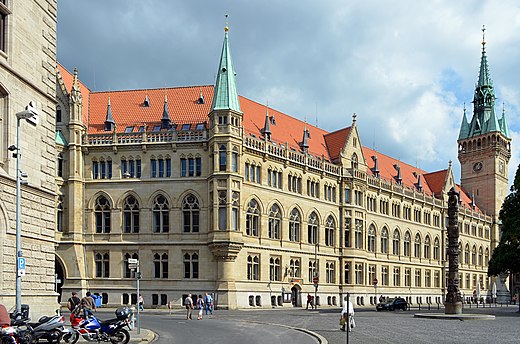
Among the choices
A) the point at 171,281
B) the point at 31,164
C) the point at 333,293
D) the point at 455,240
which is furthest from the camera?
the point at 333,293

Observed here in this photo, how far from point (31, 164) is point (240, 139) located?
1407 inches

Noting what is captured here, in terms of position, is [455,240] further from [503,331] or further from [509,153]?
[509,153]

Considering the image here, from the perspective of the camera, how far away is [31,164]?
28250mm

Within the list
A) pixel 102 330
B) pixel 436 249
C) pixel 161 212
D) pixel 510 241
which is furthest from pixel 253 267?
pixel 436 249

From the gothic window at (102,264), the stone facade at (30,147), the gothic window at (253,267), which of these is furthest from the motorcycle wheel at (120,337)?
the gothic window at (253,267)

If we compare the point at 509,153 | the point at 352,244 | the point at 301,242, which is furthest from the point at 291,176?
the point at 509,153

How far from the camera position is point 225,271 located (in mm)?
61094

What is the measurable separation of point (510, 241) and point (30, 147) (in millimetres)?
47269

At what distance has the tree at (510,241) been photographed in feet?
202

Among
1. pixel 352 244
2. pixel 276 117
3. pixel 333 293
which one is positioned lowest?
pixel 333 293

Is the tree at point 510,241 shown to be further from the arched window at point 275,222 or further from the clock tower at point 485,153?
the clock tower at point 485,153

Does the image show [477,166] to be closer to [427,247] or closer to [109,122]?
[427,247]

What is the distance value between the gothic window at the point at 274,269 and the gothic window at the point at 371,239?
18875 millimetres

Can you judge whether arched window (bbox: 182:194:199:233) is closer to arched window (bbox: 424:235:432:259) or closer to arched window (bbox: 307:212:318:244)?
arched window (bbox: 307:212:318:244)
